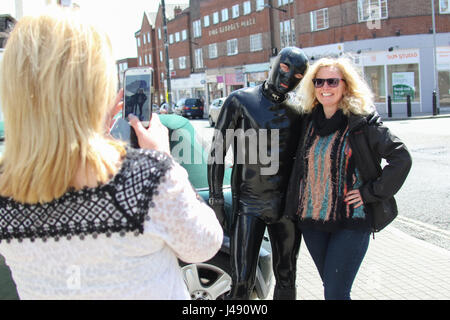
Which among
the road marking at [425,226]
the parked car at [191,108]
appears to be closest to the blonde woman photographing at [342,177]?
the road marking at [425,226]

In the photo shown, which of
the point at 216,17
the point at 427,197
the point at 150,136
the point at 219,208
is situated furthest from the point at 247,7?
the point at 150,136

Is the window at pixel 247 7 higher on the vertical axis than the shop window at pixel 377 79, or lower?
higher

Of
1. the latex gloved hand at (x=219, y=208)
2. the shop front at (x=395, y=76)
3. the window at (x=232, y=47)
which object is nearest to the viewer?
the latex gloved hand at (x=219, y=208)

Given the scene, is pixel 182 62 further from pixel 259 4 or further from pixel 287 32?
pixel 287 32

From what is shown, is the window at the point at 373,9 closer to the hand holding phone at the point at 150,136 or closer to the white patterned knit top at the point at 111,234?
the hand holding phone at the point at 150,136

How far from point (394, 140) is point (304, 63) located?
73cm

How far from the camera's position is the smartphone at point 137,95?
5.90ft

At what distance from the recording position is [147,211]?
130 centimetres

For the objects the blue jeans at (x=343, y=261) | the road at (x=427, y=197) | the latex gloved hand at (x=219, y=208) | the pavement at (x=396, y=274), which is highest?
Result: the latex gloved hand at (x=219, y=208)

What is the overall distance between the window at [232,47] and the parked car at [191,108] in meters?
8.04

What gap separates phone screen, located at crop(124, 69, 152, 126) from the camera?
5.93ft

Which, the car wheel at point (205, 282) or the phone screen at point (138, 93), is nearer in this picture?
the phone screen at point (138, 93)

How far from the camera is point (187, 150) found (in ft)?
13.5

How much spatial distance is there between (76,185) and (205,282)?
7.92 feet
